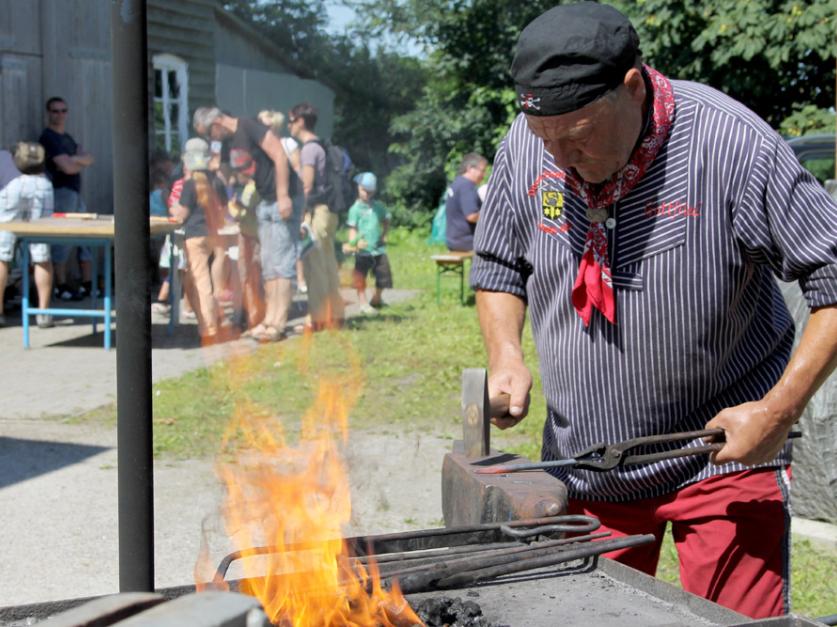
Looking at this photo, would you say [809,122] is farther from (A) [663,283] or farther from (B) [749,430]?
(B) [749,430]

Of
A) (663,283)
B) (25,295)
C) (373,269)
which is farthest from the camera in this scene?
(373,269)

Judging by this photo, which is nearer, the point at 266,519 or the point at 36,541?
the point at 266,519

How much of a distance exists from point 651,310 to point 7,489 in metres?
4.25

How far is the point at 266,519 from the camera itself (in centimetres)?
240

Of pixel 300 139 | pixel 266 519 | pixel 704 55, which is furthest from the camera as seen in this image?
pixel 704 55

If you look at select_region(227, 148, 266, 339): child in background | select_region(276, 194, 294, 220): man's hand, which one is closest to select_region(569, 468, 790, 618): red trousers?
select_region(276, 194, 294, 220): man's hand

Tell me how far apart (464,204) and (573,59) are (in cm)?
996

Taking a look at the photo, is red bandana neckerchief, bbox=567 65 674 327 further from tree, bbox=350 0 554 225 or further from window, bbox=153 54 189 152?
tree, bbox=350 0 554 225

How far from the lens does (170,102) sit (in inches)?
618

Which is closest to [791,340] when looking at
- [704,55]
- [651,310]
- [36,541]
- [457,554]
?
[651,310]

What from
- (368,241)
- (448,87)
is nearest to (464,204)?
(368,241)

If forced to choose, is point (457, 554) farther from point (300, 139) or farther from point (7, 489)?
point (300, 139)

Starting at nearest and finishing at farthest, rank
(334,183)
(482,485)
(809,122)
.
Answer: (482,485), (334,183), (809,122)

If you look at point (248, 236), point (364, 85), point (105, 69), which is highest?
point (364, 85)
